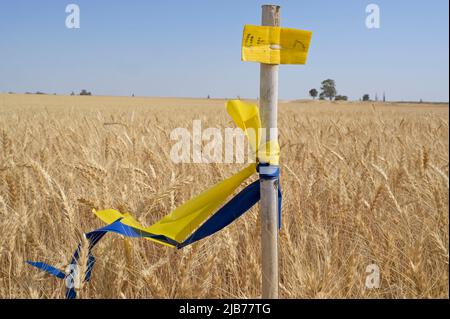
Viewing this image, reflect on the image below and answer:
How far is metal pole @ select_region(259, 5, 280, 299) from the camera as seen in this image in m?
0.70

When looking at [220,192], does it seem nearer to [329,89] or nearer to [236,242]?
[236,242]

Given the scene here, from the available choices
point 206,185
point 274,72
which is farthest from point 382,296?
point 206,185

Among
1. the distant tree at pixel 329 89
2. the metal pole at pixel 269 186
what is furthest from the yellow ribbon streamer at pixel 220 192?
the distant tree at pixel 329 89

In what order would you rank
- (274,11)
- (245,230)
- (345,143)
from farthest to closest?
(345,143) → (245,230) → (274,11)

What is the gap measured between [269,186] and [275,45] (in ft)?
0.86

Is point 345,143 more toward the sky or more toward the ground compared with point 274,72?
more toward the ground

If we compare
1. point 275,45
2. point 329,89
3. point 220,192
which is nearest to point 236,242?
point 220,192

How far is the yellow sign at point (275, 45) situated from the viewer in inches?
26.9

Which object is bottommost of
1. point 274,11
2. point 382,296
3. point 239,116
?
point 382,296

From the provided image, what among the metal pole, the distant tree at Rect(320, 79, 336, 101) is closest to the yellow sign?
the metal pole

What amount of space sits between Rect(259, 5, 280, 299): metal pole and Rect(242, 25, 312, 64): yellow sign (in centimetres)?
2
